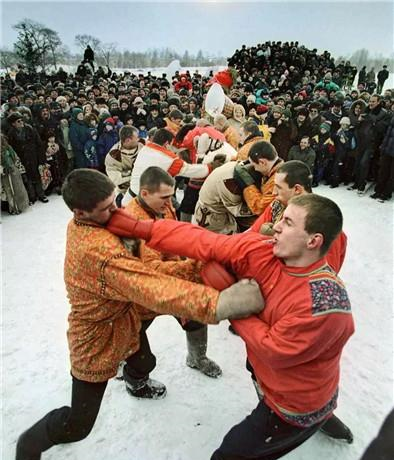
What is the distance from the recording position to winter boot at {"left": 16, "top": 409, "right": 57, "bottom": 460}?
6.44 ft

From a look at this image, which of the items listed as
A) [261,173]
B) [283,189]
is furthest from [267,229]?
[261,173]

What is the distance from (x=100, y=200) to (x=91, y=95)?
1130 centimetres

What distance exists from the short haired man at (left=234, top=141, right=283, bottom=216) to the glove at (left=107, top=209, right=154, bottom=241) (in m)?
1.58

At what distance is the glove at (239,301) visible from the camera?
145 cm

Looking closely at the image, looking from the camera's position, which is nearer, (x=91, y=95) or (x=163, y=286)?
(x=163, y=286)

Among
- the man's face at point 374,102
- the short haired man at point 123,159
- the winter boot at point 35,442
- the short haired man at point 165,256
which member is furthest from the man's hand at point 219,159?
the man's face at point 374,102

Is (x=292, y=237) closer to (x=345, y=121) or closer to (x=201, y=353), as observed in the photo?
(x=201, y=353)

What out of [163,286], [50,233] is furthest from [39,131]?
[163,286]

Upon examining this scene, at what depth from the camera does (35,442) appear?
1974 millimetres

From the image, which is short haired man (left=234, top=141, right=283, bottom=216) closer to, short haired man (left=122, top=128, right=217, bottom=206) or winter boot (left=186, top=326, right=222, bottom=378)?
short haired man (left=122, top=128, right=217, bottom=206)

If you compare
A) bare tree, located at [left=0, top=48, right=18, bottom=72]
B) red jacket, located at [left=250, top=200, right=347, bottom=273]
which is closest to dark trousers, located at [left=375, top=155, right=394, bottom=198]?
red jacket, located at [left=250, top=200, right=347, bottom=273]

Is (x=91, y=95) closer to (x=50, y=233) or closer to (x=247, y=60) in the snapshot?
(x=50, y=233)

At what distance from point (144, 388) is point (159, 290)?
4.97 feet

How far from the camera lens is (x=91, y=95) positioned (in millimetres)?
11609
